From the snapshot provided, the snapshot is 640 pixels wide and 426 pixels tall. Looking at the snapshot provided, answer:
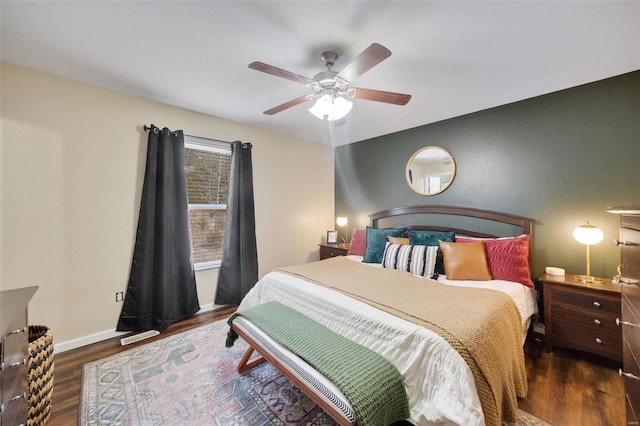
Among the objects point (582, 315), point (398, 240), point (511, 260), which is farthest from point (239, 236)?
point (582, 315)

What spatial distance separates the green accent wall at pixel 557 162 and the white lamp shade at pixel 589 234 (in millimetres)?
215

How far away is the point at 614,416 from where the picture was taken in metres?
1.58

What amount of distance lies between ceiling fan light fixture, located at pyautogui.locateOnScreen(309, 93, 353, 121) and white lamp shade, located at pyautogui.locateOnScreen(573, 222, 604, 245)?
2.31 m

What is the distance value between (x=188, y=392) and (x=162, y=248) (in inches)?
60.3

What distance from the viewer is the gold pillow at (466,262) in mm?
2414

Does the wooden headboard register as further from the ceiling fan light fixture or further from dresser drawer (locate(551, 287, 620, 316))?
the ceiling fan light fixture

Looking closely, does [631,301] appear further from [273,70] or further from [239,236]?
[239,236]

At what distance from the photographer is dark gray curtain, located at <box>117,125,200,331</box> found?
2662 mm

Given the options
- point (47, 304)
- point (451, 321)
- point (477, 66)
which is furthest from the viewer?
point (47, 304)

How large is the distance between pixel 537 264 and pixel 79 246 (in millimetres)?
4591

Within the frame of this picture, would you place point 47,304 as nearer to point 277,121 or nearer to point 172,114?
point 172,114

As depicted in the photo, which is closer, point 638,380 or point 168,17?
point 638,380

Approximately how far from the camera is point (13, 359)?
1.07 m

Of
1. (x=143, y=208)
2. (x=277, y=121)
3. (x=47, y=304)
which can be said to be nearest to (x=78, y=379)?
(x=47, y=304)
